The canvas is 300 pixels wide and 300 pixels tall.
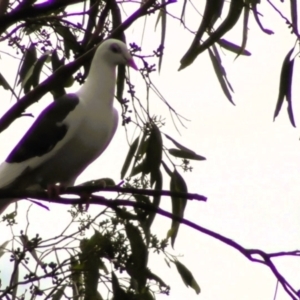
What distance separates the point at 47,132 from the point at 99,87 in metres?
0.16

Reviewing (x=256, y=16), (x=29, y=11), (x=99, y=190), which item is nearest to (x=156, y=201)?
(x=99, y=190)

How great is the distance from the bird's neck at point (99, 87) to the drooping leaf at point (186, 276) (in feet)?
1.29

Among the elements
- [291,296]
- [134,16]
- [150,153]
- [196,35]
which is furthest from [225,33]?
[291,296]

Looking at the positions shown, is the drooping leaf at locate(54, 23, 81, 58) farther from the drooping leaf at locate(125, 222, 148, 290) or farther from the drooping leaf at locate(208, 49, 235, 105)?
the drooping leaf at locate(125, 222, 148, 290)

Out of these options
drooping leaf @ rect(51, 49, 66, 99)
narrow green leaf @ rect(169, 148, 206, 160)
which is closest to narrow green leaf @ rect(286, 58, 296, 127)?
narrow green leaf @ rect(169, 148, 206, 160)

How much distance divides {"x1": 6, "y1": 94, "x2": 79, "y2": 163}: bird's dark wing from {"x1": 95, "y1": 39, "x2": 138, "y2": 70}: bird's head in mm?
127

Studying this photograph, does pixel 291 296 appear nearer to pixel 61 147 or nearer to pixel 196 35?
pixel 196 35

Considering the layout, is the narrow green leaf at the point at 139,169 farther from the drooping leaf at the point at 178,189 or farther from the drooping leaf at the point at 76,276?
the drooping leaf at the point at 76,276

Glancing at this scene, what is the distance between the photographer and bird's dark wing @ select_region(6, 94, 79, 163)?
1.63 m

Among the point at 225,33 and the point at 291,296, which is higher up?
the point at 225,33

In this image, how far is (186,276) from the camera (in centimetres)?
158

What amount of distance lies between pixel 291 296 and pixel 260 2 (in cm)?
63

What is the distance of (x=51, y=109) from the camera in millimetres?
1698

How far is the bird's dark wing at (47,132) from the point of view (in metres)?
1.63
